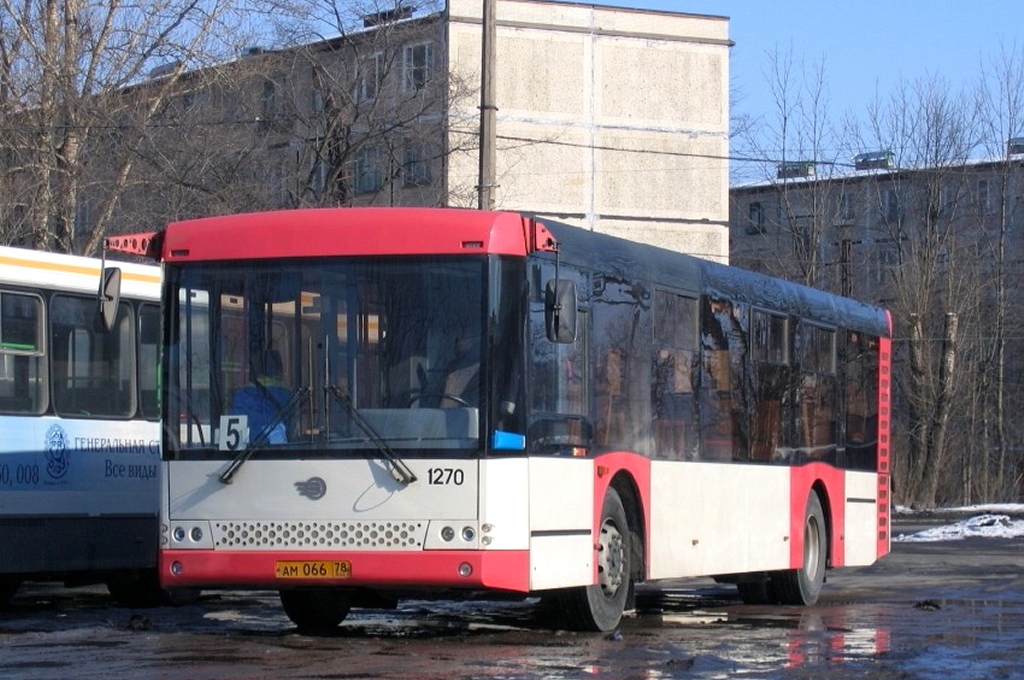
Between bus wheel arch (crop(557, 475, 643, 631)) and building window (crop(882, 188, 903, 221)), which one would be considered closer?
bus wheel arch (crop(557, 475, 643, 631))

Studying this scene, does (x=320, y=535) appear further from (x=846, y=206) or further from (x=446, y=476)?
(x=846, y=206)

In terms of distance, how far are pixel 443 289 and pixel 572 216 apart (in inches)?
1770

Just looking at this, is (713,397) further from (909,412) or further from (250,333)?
(909,412)

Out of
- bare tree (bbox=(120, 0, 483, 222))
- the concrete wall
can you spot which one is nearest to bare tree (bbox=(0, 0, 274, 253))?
bare tree (bbox=(120, 0, 483, 222))

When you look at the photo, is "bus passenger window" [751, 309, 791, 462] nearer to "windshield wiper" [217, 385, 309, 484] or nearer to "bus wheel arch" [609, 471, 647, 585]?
"bus wheel arch" [609, 471, 647, 585]

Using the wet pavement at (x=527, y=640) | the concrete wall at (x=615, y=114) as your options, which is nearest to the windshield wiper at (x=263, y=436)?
the wet pavement at (x=527, y=640)

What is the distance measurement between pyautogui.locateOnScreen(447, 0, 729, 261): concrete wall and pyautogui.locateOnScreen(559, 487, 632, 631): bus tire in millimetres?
41368

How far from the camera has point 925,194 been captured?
61.3 m

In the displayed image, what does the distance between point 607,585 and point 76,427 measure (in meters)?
5.09

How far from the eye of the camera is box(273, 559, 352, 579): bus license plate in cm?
1212

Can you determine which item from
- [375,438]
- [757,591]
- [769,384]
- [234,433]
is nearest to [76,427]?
[234,433]

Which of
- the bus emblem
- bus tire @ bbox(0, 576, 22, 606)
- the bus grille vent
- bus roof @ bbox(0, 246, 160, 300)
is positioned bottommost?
bus tire @ bbox(0, 576, 22, 606)

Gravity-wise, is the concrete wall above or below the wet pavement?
above

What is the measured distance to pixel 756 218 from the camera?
83.4m
